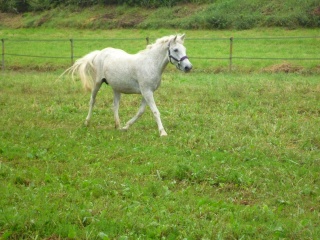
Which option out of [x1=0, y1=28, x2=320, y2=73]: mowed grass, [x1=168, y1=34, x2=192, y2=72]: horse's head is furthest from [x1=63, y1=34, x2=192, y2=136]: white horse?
[x1=0, y1=28, x2=320, y2=73]: mowed grass

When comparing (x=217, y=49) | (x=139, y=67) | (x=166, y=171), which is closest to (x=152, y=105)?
(x=139, y=67)

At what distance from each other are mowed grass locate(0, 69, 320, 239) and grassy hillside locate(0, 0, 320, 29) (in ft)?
67.9

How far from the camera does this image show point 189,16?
1444 inches

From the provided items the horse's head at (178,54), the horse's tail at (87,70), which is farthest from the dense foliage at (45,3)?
the horse's head at (178,54)

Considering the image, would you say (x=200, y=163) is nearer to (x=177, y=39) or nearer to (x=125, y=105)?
(x=177, y=39)

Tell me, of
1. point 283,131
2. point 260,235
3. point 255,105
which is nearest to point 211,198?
point 260,235

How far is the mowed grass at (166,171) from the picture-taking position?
5082mm

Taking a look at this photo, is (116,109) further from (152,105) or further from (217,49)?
(217,49)

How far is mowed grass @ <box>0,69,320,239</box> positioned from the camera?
16.7 feet

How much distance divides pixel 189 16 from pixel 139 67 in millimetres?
27776

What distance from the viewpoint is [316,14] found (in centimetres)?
3158

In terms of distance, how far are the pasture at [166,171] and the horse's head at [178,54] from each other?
3.98 ft

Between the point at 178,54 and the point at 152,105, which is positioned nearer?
the point at 178,54

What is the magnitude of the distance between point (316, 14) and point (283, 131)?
24.0 m
